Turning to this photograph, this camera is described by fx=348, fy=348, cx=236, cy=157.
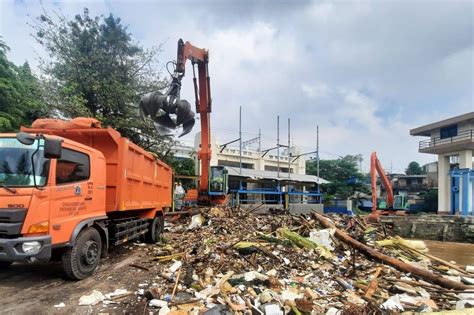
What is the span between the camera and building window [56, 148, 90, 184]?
528cm

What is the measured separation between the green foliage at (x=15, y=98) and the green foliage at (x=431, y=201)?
118 feet

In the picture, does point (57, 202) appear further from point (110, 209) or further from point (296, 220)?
point (296, 220)

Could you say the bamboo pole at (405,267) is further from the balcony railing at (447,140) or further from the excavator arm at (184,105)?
the balcony railing at (447,140)

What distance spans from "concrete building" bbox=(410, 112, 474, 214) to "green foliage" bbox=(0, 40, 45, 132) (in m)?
25.3

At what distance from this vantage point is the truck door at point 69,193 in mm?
5109

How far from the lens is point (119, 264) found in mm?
6977

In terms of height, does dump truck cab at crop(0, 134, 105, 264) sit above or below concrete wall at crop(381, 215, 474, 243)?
above

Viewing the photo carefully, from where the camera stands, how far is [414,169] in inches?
2409

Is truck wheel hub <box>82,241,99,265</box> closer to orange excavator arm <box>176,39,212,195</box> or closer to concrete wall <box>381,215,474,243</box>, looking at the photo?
orange excavator arm <box>176,39,212,195</box>

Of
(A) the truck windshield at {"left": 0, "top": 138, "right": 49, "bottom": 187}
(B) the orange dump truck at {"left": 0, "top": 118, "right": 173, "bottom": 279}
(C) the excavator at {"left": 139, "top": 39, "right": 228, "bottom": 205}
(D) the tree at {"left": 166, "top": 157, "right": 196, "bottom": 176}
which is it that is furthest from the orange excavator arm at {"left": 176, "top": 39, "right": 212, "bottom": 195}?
(D) the tree at {"left": 166, "top": 157, "right": 196, "bottom": 176}

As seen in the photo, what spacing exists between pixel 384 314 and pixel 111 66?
A: 15.7 m

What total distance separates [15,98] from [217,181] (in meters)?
8.11

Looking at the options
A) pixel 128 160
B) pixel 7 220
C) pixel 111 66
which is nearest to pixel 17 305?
pixel 7 220

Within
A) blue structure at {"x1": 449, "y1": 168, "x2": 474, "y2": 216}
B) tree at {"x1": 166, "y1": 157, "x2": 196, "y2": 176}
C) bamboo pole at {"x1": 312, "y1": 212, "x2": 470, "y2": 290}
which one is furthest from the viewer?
tree at {"x1": 166, "y1": 157, "x2": 196, "y2": 176}
